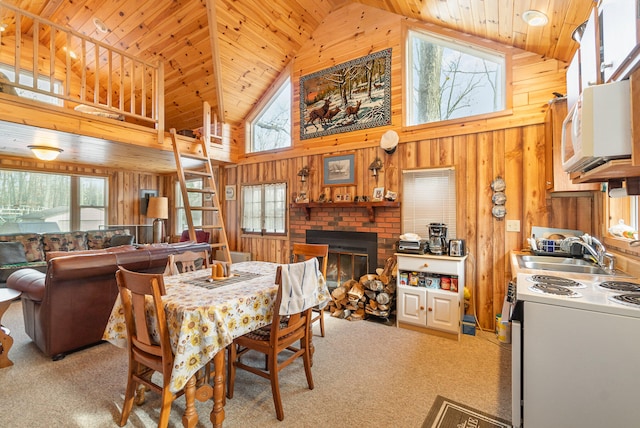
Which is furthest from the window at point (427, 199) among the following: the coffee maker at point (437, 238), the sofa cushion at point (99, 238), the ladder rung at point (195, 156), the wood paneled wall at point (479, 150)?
the sofa cushion at point (99, 238)

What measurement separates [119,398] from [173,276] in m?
0.85

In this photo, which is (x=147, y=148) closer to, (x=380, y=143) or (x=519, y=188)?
(x=380, y=143)

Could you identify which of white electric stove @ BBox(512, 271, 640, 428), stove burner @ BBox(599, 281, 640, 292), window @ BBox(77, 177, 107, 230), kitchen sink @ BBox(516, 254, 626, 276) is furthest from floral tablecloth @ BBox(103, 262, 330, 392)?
window @ BBox(77, 177, 107, 230)

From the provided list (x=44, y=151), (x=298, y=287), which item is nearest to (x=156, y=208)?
(x=44, y=151)

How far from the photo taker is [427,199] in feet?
11.9

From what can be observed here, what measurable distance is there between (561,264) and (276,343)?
7.35 ft

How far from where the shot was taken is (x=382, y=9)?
3.97 meters

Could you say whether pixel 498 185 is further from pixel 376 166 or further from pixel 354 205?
pixel 354 205

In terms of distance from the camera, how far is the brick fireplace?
12.6ft

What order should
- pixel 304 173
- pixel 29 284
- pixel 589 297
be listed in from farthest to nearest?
pixel 304 173
pixel 29 284
pixel 589 297

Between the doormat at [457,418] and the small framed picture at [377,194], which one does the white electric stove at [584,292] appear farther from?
the small framed picture at [377,194]

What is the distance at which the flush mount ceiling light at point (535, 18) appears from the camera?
2.51m

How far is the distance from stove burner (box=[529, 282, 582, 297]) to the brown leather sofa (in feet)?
10.1

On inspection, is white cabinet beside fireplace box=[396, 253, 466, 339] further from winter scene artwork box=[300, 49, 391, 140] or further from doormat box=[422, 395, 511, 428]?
winter scene artwork box=[300, 49, 391, 140]
